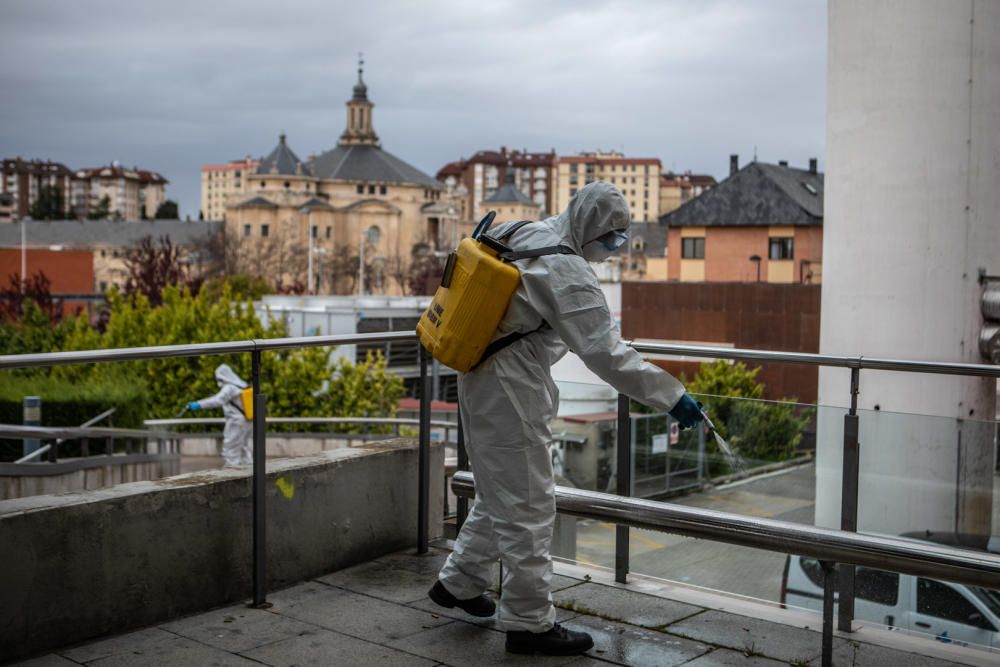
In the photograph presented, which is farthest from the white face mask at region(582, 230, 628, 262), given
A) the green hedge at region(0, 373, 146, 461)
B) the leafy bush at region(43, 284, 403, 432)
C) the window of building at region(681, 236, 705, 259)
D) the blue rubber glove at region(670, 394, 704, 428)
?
the window of building at region(681, 236, 705, 259)

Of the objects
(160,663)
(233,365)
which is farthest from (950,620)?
(233,365)

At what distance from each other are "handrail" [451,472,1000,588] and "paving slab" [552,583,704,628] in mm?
423

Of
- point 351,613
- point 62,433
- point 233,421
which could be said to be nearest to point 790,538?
point 351,613

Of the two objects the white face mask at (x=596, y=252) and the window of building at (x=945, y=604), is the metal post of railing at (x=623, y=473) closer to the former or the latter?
the white face mask at (x=596, y=252)

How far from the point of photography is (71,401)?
1534 cm

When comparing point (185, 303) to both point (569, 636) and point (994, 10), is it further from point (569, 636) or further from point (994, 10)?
point (569, 636)

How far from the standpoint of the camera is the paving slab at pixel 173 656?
13.8 ft

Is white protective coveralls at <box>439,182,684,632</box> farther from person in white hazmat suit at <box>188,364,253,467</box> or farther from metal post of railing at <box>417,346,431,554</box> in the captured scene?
person in white hazmat suit at <box>188,364,253,467</box>

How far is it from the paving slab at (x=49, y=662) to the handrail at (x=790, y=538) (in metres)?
2.08

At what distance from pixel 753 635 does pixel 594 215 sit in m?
1.87

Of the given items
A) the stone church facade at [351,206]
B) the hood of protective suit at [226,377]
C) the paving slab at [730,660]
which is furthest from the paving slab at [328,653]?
the stone church facade at [351,206]

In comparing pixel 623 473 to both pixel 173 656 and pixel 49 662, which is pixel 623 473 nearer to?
pixel 173 656

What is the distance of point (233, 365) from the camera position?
73.1ft

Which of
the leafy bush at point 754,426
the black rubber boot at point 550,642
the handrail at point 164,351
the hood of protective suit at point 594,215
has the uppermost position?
the hood of protective suit at point 594,215
